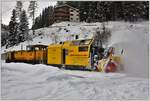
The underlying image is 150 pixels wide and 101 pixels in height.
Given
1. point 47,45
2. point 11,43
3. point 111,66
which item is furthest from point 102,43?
point 11,43

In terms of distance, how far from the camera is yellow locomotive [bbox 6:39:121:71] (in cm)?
496

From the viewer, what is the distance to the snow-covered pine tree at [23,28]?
5.01 meters

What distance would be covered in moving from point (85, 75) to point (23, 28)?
109cm

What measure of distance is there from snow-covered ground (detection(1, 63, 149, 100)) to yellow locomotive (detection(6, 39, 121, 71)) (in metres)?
0.12

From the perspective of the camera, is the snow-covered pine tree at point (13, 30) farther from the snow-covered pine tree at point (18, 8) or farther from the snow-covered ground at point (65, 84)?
the snow-covered ground at point (65, 84)

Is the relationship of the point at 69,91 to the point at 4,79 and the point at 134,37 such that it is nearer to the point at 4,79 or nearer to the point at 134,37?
the point at 4,79

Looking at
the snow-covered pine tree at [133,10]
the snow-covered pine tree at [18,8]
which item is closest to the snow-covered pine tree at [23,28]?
the snow-covered pine tree at [18,8]

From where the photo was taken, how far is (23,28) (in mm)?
5078

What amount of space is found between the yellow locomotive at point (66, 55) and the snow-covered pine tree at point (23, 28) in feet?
0.61

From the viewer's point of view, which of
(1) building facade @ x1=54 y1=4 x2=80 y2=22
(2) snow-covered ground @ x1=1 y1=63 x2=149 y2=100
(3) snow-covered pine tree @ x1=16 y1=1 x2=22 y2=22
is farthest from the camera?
(1) building facade @ x1=54 y1=4 x2=80 y2=22

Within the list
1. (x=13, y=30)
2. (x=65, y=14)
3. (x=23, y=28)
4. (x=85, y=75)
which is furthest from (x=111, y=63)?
(x=13, y=30)

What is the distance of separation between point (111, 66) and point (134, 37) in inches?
21.5

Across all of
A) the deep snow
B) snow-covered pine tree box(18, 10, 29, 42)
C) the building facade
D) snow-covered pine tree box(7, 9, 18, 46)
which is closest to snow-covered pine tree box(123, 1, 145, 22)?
the deep snow

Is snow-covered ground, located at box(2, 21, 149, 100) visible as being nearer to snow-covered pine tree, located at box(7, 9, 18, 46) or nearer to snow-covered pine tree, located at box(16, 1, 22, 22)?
snow-covered pine tree, located at box(7, 9, 18, 46)
